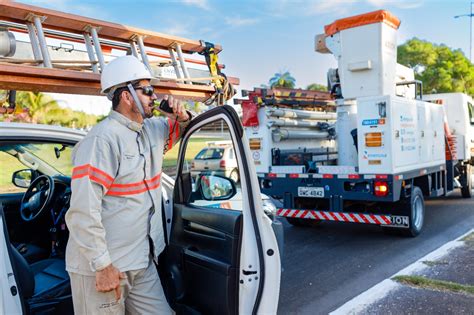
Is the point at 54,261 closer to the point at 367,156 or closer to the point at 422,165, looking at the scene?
the point at 367,156

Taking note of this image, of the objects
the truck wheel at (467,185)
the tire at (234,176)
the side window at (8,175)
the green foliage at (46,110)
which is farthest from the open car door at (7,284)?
the green foliage at (46,110)

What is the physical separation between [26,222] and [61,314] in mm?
1167

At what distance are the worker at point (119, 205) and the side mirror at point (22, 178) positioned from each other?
178 cm

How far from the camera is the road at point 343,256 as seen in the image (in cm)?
455

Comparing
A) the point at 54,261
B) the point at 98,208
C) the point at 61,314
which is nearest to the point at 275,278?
the point at 98,208

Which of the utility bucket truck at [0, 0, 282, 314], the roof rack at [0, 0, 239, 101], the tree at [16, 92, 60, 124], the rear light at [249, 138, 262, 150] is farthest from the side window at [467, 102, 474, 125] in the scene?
the tree at [16, 92, 60, 124]

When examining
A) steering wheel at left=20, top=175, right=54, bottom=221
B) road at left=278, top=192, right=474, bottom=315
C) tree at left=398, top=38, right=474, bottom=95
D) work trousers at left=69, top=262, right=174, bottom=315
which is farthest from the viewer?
tree at left=398, top=38, right=474, bottom=95

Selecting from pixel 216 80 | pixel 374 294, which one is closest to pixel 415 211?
pixel 374 294

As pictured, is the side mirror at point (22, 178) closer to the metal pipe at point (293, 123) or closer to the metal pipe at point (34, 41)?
the metal pipe at point (34, 41)

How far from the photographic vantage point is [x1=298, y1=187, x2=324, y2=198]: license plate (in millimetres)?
6891

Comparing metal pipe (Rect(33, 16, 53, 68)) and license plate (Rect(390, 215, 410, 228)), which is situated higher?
metal pipe (Rect(33, 16, 53, 68))

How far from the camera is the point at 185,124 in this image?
2.93 meters

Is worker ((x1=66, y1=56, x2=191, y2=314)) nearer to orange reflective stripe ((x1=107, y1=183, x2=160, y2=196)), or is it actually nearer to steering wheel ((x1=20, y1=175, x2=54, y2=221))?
orange reflective stripe ((x1=107, y1=183, x2=160, y2=196))

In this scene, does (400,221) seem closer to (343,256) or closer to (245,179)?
(343,256)
